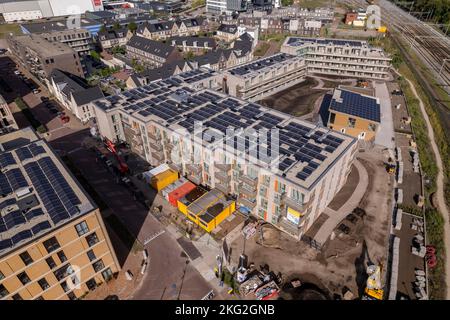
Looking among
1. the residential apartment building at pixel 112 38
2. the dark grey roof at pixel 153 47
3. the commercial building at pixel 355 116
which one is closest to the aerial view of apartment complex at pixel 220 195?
the commercial building at pixel 355 116

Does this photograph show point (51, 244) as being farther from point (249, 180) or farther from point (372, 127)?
point (372, 127)

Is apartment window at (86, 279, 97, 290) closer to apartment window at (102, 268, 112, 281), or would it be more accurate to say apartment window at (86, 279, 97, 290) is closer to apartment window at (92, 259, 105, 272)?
apartment window at (102, 268, 112, 281)

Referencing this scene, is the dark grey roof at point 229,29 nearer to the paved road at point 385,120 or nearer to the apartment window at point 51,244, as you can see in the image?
the paved road at point 385,120

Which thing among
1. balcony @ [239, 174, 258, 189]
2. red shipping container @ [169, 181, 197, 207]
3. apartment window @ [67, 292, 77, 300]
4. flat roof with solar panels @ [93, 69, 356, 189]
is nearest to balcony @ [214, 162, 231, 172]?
flat roof with solar panels @ [93, 69, 356, 189]

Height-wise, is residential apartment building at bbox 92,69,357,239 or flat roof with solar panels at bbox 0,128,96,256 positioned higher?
flat roof with solar panels at bbox 0,128,96,256

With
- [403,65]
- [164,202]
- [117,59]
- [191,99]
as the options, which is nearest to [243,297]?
[164,202]

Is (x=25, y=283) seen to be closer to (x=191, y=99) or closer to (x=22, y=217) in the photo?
(x=22, y=217)
